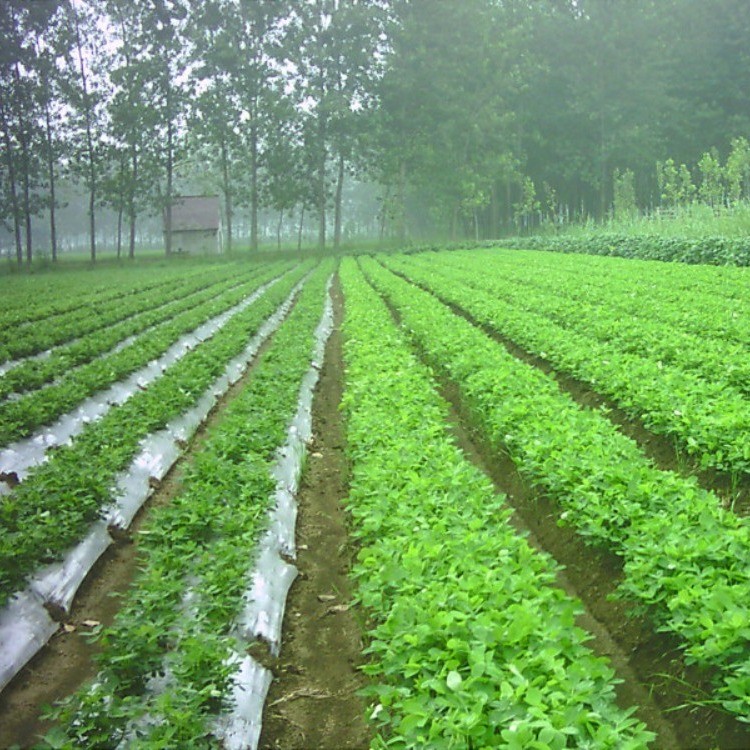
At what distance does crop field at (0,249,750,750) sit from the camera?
3.60 metres

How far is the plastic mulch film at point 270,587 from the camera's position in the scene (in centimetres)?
388

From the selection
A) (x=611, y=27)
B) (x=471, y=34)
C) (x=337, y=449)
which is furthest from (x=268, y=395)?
(x=611, y=27)

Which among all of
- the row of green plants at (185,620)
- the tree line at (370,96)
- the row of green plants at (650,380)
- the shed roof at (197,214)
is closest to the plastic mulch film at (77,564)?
the row of green plants at (185,620)

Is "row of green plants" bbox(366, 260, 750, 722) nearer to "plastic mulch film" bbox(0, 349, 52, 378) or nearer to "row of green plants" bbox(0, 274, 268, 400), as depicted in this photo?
"row of green plants" bbox(0, 274, 268, 400)

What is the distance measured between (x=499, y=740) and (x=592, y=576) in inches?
96.8

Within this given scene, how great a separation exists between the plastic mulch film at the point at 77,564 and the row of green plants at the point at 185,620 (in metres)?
0.33

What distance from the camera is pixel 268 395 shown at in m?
9.46

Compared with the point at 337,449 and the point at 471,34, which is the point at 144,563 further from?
the point at 471,34

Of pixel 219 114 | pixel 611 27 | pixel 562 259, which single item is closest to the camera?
pixel 562 259

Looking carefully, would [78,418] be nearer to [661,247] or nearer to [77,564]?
[77,564]

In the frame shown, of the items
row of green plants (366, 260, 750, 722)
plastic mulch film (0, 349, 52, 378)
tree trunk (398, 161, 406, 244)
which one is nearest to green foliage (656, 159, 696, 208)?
tree trunk (398, 161, 406, 244)

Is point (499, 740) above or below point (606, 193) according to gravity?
below

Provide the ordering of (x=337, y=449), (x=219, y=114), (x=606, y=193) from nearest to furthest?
(x=337, y=449) → (x=219, y=114) → (x=606, y=193)

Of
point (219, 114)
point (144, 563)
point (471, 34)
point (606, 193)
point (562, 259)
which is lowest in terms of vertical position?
point (144, 563)
